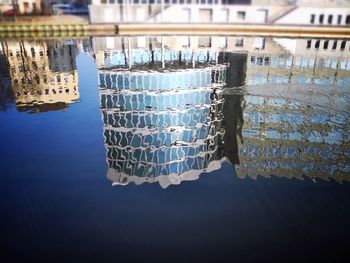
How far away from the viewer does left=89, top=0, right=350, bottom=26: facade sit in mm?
60125

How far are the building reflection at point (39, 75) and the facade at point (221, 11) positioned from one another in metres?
14.9

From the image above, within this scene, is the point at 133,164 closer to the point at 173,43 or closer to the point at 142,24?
the point at 173,43

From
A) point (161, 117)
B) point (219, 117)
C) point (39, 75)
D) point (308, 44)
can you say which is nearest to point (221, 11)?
point (308, 44)

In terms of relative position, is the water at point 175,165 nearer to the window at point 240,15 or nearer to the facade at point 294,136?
the facade at point 294,136

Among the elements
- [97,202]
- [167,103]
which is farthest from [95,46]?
[97,202]

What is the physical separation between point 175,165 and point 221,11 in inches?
2144

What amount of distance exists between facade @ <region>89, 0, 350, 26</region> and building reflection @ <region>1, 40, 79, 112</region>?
1493cm

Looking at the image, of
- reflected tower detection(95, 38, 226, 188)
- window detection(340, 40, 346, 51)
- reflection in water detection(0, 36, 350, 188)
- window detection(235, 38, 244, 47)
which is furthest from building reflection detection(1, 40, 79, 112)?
window detection(340, 40, 346, 51)

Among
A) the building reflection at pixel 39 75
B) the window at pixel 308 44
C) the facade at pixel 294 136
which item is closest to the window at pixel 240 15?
the window at pixel 308 44

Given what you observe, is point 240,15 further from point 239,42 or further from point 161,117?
point 161,117

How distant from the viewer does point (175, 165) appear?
16.7 m

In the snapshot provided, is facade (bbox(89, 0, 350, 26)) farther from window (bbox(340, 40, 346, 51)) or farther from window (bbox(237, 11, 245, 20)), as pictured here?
window (bbox(340, 40, 346, 51))

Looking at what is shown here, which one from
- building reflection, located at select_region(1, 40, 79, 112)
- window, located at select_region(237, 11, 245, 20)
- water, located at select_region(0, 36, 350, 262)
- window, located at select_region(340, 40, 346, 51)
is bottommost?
water, located at select_region(0, 36, 350, 262)

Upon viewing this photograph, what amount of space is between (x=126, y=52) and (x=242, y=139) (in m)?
26.5
